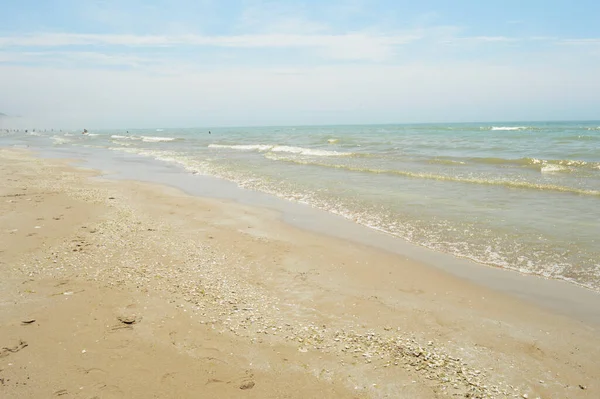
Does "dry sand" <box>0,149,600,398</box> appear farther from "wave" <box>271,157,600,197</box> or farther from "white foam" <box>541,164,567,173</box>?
"white foam" <box>541,164,567,173</box>

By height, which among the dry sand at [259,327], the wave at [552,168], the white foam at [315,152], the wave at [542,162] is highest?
the white foam at [315,152]

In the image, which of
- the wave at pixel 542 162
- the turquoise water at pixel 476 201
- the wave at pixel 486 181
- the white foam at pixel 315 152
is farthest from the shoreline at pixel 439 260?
the white foam at pixel 315 152

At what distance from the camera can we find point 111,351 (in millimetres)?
4238

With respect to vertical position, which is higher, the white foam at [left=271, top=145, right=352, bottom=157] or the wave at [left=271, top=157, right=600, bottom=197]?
the white foam at [left=271, top=145, right=352, bottom=157]

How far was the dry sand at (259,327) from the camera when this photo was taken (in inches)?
151

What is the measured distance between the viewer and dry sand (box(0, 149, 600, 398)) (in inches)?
151

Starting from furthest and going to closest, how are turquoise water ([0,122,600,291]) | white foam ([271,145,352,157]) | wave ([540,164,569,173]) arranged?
white foam ([271,145,352,157]) < wave ([540,164,569,173]) < turquoise water ([0,122,600,291])

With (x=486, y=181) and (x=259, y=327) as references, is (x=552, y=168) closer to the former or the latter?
(x=486, y=181)

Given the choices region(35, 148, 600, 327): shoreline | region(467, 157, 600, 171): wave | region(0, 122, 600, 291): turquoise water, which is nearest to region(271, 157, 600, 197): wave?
region(0, 122, 600, 291): turquoise water

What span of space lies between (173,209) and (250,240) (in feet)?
13.5

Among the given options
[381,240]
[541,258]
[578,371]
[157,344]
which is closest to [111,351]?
[157,344]

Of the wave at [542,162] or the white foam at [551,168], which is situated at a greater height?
the wave at [542,162]

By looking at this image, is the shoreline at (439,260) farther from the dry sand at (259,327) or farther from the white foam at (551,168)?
the white foam at (551,168)

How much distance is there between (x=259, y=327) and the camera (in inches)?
190
